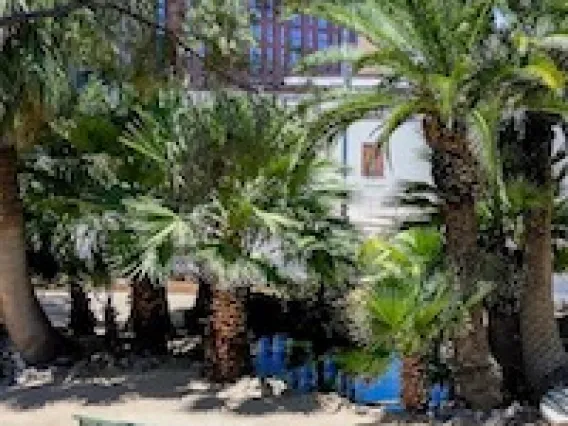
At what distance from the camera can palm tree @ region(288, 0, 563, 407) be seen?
9.25 metres

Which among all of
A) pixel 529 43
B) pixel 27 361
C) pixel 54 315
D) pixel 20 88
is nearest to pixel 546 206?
pixel 529 43

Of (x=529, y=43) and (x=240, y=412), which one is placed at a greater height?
(x=529, y=43)

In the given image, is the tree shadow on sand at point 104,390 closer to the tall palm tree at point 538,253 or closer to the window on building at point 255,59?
the tall palm tree at point 538,253

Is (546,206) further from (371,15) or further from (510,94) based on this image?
(371,15)

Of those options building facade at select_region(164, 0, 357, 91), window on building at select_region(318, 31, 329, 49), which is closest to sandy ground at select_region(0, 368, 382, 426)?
building facade at select_region(164, 0, 357, 91)

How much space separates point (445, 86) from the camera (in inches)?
347

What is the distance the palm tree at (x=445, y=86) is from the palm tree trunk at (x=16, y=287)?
445 cm

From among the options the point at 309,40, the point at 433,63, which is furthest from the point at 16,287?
the point at 309,40

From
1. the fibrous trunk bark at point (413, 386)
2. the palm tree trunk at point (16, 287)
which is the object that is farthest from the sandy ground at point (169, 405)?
the palm tree trunk at point (16, 287)

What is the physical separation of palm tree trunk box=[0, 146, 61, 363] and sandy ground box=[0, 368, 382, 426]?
1150mm

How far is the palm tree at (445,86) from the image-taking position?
30.3 feet

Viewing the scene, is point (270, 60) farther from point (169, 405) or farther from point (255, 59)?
point (169, 405)

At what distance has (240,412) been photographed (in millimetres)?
10414

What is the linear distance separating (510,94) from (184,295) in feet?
31.0
